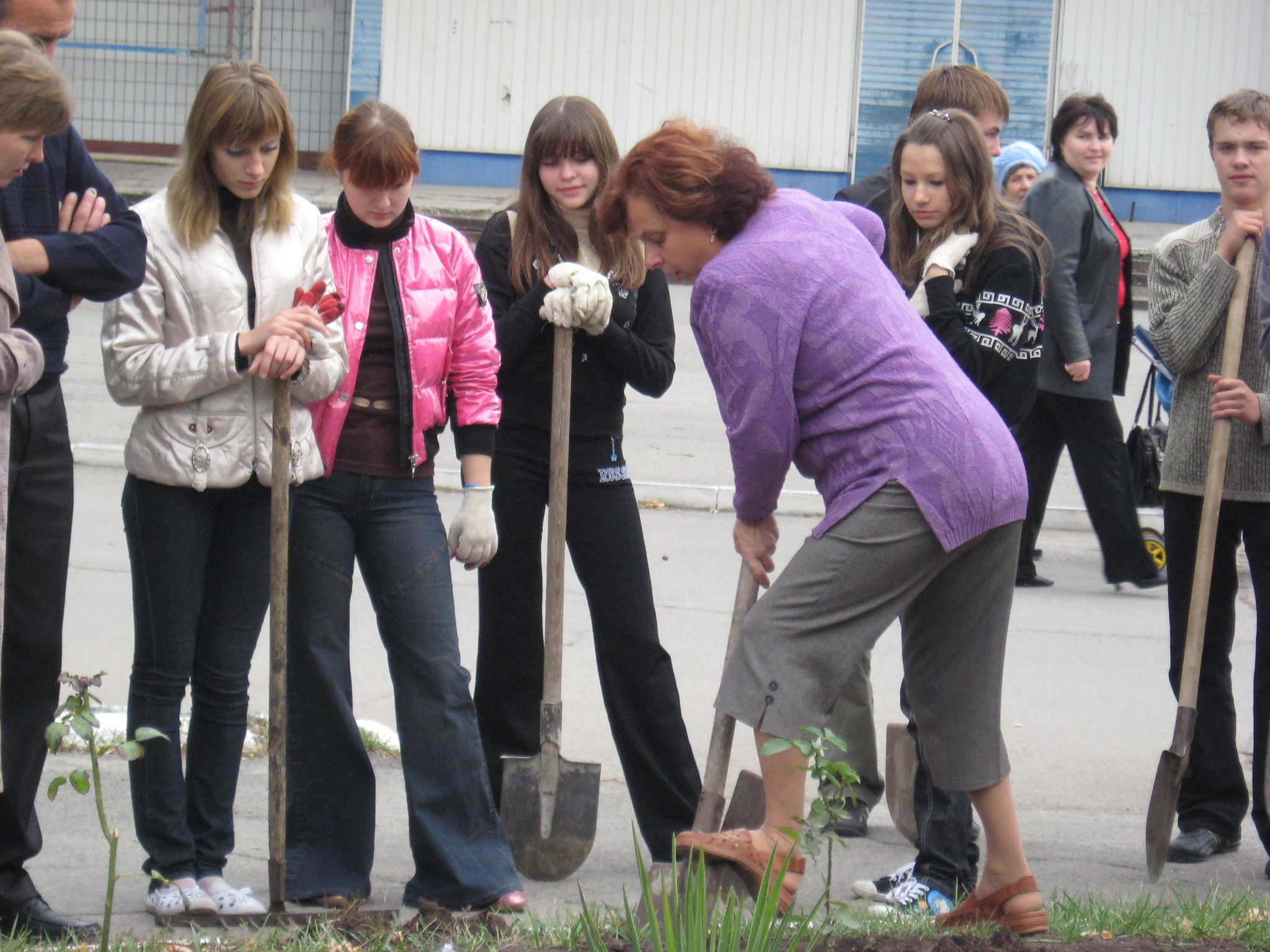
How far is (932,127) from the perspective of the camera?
3611 mm

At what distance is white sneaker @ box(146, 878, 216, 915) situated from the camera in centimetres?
328

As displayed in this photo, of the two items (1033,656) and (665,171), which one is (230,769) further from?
(1033,656)

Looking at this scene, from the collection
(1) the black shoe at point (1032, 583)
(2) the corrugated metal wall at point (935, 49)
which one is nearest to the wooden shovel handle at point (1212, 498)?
(1) the black shoe at point (1032, 583)

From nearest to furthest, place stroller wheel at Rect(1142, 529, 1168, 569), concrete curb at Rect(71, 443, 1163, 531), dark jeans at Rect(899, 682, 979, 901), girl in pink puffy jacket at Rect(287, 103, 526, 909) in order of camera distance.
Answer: girl in pink puffy jacket at Rect(287, 103, 526, 909)
dark jeans at Rect(899, 682, 979, 901)
stroller wheel at Rect(1142, 529, 1168, 569)
concrete curb at Rect(71, 443, 1163, 531)

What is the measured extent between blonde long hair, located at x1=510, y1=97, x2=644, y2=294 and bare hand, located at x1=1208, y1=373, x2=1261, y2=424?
4.99ft

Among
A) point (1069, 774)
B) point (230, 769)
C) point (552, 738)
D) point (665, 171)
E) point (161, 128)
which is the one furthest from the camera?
point (161, 128)

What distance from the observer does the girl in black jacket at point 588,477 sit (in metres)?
3.80

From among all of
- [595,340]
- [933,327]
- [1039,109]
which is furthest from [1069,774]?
[1039,109]

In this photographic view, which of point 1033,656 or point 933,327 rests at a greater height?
point 933,327

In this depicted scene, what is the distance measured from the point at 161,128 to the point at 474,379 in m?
15.6

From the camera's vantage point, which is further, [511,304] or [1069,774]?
[1069,774]

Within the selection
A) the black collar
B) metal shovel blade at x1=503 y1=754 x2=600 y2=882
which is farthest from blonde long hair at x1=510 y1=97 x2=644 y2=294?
metal shovel blade at x1=503 y1=754 x2=600 y2=882

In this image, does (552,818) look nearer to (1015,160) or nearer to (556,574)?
(556,574)

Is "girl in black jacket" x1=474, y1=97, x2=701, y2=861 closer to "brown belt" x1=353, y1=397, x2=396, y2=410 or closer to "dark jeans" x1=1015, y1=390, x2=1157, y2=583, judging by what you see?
"brown belt" x1=353, y1=397, x2=396, y2=410
